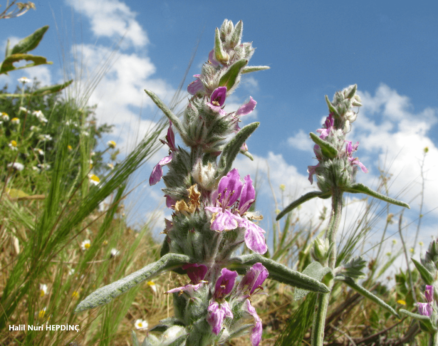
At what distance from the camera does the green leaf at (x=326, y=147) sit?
2013 mm

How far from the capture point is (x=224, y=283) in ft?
3.25

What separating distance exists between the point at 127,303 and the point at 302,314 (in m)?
1.08

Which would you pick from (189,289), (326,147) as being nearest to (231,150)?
(189,289)

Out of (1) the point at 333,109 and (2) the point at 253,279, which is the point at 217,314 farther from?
(1) the point at 333,109

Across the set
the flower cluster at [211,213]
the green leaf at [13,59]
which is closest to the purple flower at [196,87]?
the flower cluster at [211,213]


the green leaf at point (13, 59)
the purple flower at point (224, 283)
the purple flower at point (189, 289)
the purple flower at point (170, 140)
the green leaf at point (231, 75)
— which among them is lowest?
the purple flower at point (189, 289)

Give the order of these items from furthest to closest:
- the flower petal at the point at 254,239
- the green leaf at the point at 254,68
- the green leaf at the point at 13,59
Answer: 1. the green leaf at the point at 13,59
2. the green leaf at the point at 254,68
3. the flower petal at the point at 254,239

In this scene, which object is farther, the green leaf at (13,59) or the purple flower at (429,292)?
the green leaf at (13,59)

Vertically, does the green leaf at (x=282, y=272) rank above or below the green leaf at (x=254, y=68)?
below

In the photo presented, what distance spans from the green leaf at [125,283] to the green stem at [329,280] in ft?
3.74

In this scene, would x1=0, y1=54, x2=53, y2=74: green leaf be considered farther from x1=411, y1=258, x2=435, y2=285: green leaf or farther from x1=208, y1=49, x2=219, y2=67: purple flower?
x1=411, y1=258, x2=435, y2=285: green leaf

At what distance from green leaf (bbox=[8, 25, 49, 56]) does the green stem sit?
2.80 metres

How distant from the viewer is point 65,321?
1841 millimetres

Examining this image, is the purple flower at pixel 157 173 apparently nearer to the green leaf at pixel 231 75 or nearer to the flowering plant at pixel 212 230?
the flowering plant at pixel 212 230
